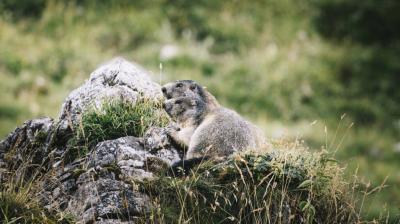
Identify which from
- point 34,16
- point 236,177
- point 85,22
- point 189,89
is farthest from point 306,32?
point 236,177

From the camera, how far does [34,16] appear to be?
71.9ft

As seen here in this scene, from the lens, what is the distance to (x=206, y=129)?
8.12 m

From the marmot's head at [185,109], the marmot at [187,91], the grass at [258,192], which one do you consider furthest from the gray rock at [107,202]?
the marmot at [187,91]

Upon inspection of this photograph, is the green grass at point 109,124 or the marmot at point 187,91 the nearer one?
the green grass at point 109,124

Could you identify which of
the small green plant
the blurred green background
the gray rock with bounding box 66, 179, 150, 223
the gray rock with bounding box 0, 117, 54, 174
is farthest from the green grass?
the blurred green background

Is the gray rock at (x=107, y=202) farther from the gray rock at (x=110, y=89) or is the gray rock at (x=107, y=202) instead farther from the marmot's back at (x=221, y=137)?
the gray rock at (x=110, y=89)

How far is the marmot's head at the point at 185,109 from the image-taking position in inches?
349

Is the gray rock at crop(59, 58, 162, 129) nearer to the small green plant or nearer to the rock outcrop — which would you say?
the rock outcrop

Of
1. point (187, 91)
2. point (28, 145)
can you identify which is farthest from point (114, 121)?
point (187, 91)

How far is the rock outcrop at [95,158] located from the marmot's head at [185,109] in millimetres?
344

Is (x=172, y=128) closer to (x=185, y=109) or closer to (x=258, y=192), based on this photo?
(x=185, y=109)

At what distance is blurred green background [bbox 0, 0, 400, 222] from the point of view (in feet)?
62.3

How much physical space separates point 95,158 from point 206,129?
1.35 metres

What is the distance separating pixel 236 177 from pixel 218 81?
1260cm
